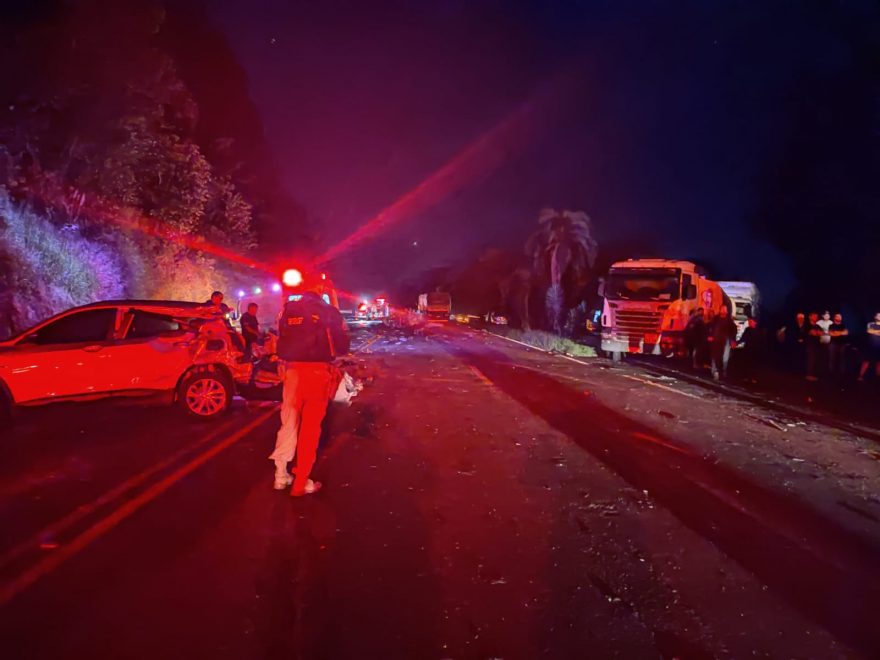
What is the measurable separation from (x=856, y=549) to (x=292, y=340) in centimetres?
490

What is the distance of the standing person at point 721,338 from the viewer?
1568 cm

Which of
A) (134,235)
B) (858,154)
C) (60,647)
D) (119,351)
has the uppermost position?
(858,154)

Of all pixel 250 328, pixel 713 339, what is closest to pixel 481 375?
pixel 713 339

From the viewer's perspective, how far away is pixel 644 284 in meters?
21.0

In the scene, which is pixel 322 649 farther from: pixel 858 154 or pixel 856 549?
pixel 858 154

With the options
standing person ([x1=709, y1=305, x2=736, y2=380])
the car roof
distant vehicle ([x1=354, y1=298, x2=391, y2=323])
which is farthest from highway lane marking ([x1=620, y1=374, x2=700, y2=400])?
distant vehicle ([x1=354, y1=298, x2=391, y2=323])

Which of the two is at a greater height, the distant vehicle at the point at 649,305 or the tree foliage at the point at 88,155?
the tree foliage at the point at 88,155

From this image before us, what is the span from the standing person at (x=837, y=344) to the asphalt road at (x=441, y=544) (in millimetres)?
7132

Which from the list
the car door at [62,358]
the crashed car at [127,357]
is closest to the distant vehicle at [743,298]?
the crashed car at [127,357]

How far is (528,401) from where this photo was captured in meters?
12.0

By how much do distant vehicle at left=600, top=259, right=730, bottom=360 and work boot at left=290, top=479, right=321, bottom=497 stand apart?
1619 centimetres

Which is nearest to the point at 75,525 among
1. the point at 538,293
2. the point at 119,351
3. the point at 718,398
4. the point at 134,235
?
the point at 119,351

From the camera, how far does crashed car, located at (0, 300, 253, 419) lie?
8570 mm

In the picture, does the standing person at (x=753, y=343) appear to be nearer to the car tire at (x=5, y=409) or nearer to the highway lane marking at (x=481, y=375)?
the highway lane marking at (x=481, y=375)
